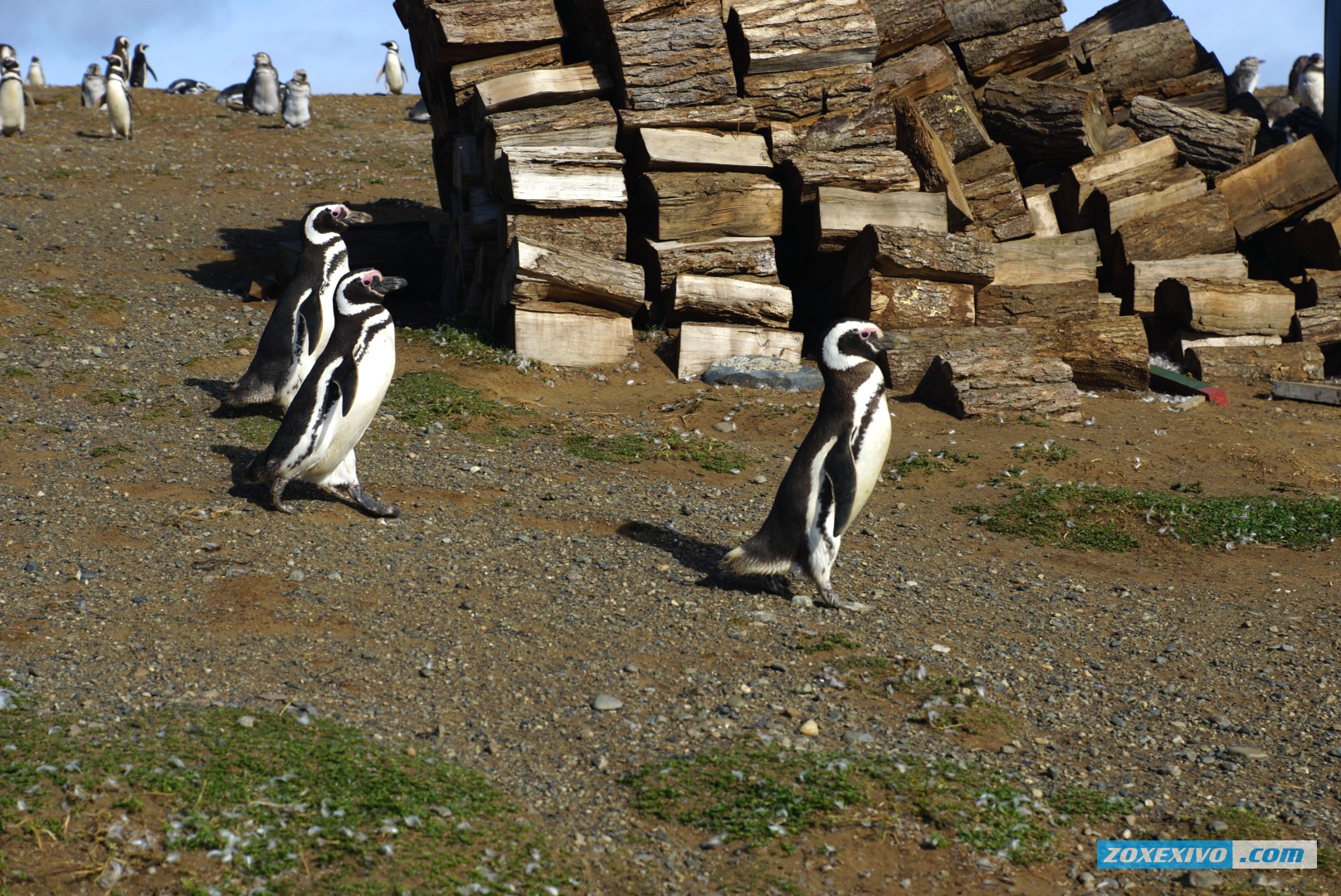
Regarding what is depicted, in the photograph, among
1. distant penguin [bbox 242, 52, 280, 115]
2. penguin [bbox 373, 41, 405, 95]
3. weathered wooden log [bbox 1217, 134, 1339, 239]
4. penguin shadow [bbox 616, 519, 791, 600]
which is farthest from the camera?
penguin [bbox 373, 41, 405, 95]

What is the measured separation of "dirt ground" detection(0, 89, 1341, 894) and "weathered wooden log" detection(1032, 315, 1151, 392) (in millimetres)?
327

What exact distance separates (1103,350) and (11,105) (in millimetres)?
19635

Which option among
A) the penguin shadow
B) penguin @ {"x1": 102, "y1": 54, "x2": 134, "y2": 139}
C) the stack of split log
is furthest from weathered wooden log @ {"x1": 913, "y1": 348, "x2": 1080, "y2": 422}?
penguin @ {"x1": 102, "y1": 54, "x2": 134, "y2": 139}

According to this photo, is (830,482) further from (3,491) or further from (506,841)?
(3,491)

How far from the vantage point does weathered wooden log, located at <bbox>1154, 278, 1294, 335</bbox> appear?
452 inches

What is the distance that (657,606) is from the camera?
236 inches

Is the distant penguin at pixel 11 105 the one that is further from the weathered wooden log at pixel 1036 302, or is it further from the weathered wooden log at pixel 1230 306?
the weathered wooden log at pixel 1230 306

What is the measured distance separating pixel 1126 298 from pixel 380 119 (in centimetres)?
1917

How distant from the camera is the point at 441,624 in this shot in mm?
5664

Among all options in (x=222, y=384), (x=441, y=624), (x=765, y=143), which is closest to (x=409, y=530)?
(x=441, y=624)

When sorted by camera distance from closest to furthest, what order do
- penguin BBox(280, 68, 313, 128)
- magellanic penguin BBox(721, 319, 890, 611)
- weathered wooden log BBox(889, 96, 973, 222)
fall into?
magellanic penguin BBox(721, 319, 890, 611) → weathered wooden log BBox(889, 96, 973, 222) → penguin BBox(280, 68, 313, 128)

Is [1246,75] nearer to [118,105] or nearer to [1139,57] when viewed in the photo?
[1139,57]

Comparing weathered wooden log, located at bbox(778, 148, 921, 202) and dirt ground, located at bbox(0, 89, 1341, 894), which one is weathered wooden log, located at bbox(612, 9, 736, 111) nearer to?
weathered wooden log, located at bbox(778, 148, 921, 202)

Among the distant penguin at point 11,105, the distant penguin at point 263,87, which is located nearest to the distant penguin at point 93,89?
the distant penguin at point 263,87
